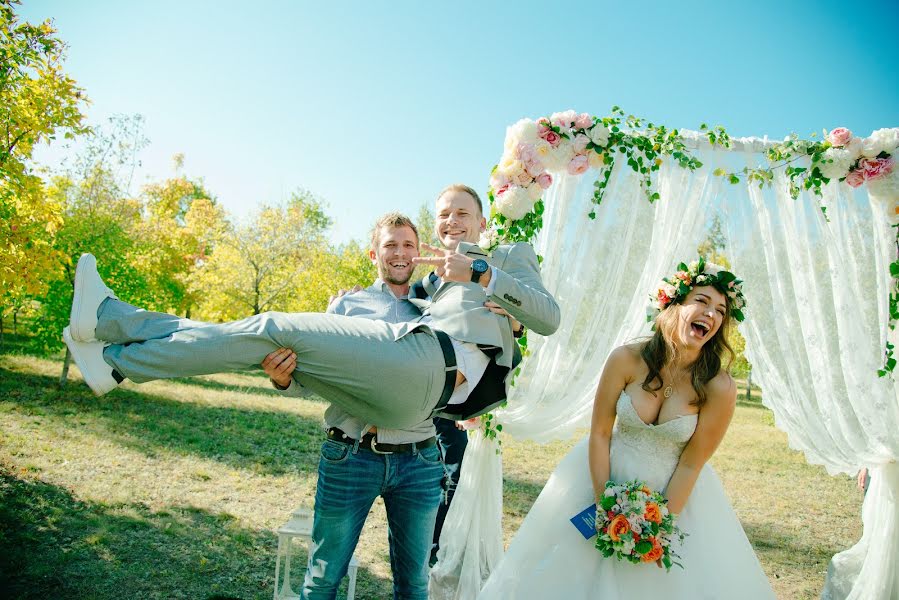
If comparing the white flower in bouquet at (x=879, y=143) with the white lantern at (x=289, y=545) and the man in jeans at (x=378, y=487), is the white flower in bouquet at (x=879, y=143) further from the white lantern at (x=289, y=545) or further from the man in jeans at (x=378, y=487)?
the white lantern at (x=289, y=545)

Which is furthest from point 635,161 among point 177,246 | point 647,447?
point 177,246

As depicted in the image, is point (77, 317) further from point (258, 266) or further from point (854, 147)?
point (258, 266)

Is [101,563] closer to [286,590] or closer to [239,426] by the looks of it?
[286,590]

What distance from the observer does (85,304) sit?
2.28 meters

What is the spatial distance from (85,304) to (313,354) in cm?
100

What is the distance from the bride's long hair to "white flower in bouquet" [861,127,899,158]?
86.2 inches

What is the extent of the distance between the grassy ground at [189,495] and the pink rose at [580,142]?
372cm

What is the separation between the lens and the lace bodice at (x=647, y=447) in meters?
2.96

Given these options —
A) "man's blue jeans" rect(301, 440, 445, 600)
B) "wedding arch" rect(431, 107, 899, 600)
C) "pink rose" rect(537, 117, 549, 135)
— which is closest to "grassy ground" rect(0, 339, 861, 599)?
"wedding arch" rect(431, 107, 899, 600)


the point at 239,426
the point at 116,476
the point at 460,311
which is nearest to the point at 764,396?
the point at 460,311

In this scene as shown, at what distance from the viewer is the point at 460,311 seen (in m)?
2.43

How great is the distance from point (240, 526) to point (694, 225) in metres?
4.80

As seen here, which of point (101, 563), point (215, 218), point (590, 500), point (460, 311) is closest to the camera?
point (460, 311)

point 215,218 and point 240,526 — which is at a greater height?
point 215,218
